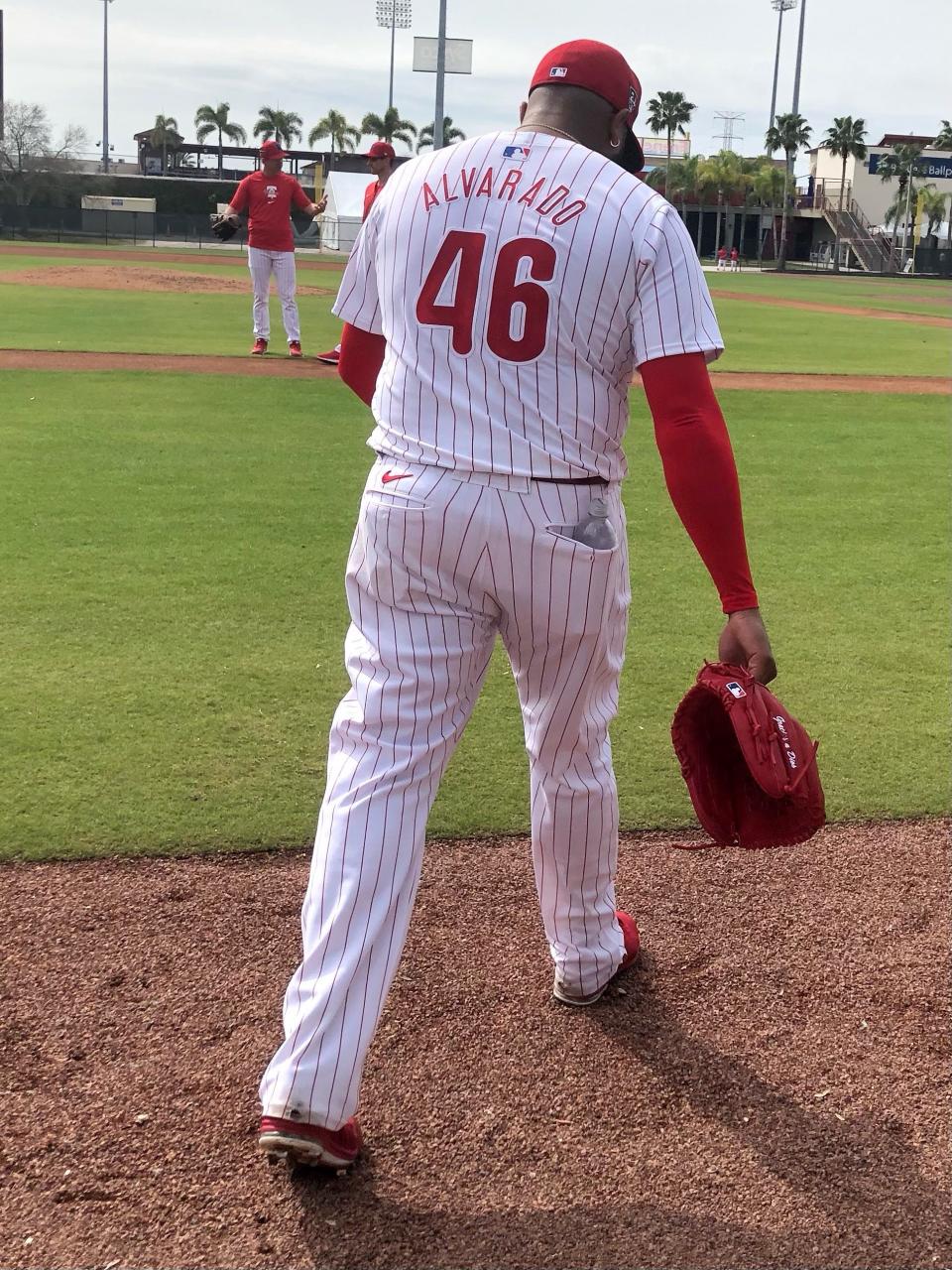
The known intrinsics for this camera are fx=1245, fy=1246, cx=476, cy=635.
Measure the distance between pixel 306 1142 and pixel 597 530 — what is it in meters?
1.21

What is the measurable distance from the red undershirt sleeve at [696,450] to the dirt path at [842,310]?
78.1 feet

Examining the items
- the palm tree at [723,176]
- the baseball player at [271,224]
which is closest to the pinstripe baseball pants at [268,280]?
the baseball player at [271,224]

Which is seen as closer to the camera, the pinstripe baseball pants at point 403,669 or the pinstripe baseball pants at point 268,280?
the pinstripe baseball pants at point 403,669

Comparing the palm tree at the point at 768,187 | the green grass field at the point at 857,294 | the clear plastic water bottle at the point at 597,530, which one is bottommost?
the clear plastic water bottle at the point at 597,530

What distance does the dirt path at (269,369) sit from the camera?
41.4ft

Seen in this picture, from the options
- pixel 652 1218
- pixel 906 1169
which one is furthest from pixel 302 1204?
pixel 906 1169

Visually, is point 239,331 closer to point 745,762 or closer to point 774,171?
point 745,762

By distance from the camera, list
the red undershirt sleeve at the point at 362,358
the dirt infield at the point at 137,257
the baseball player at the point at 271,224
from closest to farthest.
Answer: the red undershirt sleeve at the point at 362,358
the baseball player at the point at 271,224
the dirt infield at the point at 137,257

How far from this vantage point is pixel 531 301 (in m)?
2.21

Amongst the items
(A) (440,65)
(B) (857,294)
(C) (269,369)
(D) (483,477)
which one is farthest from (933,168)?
(D) (483,477)

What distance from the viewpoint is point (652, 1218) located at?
7.25 ft

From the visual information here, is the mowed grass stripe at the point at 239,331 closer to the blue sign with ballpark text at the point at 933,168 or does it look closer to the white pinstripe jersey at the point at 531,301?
the white pinstripe jersey at the point at 531,301

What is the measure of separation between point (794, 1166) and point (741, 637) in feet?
3.30

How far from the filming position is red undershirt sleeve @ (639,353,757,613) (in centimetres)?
224
